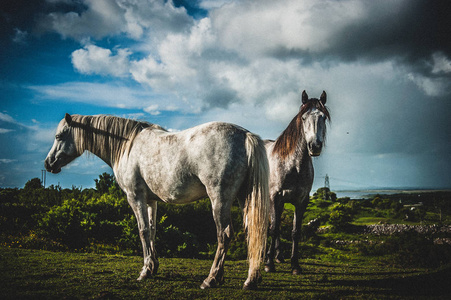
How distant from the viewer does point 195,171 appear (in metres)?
4.20

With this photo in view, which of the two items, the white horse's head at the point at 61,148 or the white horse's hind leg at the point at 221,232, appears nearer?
the white horse's hind leg at the point at 221,232

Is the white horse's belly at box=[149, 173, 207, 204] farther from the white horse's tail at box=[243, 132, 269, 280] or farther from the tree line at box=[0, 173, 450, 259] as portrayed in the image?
the tree line at box=[0, 173, 450, 259]

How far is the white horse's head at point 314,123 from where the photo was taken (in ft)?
15.6

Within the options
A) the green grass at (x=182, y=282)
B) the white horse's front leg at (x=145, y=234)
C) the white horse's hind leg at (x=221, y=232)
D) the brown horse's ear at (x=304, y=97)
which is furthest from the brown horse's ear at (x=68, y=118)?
the brown horse's ear at (x=304, y=97)

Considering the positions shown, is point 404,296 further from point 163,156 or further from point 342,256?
point 342,256

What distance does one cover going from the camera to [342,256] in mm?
9633

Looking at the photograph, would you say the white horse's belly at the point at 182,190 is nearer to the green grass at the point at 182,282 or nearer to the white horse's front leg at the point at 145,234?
the white horse's front leg at the point at 145,234

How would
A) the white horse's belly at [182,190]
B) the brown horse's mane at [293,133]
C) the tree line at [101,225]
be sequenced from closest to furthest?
the white horse's belly at [182,190], the brown horse's mane at [293,133], the tree line at [101,225]

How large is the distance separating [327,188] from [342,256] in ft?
54.0

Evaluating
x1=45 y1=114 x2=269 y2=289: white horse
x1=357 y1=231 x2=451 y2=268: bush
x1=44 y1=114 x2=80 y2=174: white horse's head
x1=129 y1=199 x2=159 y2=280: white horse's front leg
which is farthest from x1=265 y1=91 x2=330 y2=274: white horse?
x1=44 y1=114 x2=80 y2=174: white horse's head

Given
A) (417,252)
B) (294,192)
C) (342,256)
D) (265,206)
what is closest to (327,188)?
(342,256)

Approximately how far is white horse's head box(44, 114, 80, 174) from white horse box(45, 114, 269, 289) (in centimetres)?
25

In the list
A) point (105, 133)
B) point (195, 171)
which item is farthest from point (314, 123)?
point (105, 133)

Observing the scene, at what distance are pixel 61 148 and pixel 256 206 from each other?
166 inches
